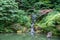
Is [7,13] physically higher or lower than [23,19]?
higher

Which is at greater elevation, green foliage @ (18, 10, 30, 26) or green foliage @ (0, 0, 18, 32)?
Answer: green foliage @ (0, 0, 18, 32)

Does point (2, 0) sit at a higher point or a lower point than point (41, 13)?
higher

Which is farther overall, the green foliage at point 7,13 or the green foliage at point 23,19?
the green foliage at point 23,19

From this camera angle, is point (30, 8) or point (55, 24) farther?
point (30, 8)

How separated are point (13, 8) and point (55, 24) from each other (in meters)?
4.84

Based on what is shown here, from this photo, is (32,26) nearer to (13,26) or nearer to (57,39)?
(13,26)

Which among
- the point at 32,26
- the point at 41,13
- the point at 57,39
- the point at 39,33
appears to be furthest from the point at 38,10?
the point at 57,39

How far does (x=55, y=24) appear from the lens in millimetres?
21750

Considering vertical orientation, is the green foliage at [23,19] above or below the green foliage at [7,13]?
below

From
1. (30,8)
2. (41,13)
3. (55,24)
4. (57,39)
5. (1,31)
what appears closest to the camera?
(57,39)

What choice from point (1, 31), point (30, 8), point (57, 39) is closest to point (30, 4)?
point (30, 8)

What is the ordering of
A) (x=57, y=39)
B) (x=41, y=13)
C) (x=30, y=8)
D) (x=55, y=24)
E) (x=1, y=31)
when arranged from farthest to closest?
(x=30, y=8) < (x=41, y=13) < (x=1, y=31) < (x=55, y=24) < (x=57, y=39)

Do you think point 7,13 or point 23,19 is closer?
point 7,13

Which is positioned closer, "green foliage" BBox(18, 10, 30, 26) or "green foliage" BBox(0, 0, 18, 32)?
"green foliage" BBox(0, 0, 18, 32)
